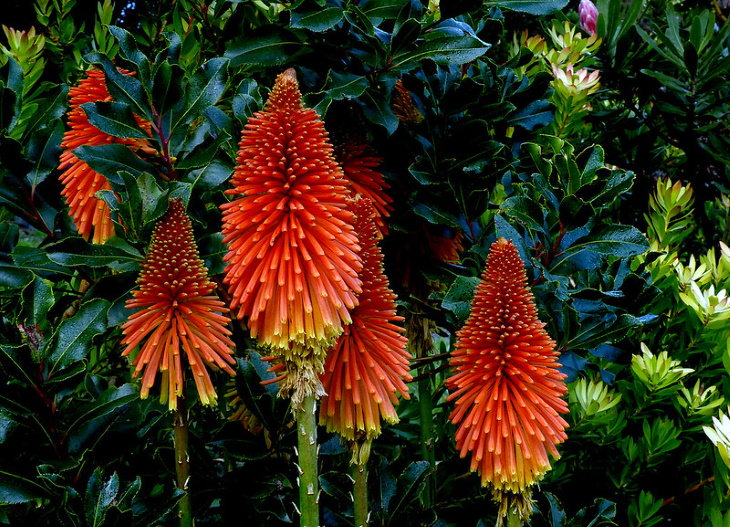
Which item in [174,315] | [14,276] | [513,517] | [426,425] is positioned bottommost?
[513,517]

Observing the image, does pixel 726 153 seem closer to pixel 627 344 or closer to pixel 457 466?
pixel 627 344

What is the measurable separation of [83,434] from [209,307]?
0.57 m

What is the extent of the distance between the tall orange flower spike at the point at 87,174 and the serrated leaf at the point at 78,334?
184 mm

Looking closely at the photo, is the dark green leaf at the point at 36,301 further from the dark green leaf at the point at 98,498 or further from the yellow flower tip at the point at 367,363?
the yellow flower tip at the point at 367,363

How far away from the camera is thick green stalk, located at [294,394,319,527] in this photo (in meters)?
1.37

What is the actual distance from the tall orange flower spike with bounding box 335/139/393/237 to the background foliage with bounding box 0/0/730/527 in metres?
0.05

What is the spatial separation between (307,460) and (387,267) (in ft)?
2.67

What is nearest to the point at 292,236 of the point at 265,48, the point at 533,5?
the point at 265,48

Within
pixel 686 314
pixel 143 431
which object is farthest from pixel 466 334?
pixel 686 314

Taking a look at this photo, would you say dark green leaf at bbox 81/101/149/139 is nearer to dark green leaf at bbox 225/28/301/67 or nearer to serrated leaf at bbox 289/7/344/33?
dark green leaf at bbox 225/28/301/67

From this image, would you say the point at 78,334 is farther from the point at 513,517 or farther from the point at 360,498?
the point at 513,517

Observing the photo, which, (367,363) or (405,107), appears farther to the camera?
(405,107)

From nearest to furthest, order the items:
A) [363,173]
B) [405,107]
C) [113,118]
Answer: [113,118], [363,173], [405,107]

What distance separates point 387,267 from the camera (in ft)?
6.73
